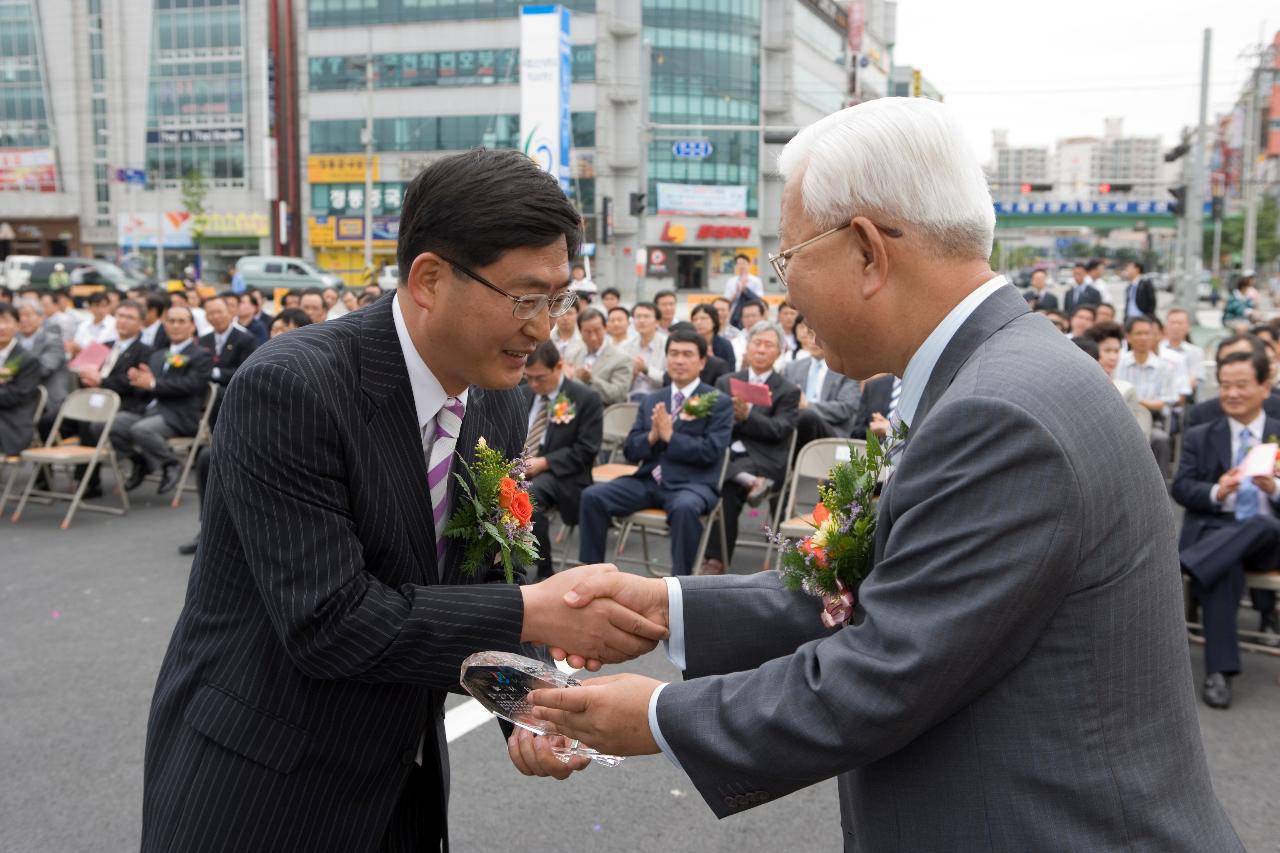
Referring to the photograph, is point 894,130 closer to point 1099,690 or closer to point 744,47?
point 1099,690

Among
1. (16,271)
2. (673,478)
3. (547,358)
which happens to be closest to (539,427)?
(547,358)

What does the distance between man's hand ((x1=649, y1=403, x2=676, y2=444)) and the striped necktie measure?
0.84m

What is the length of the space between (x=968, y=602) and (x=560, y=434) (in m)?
6.62

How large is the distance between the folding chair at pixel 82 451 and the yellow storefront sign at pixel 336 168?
53.5 meters

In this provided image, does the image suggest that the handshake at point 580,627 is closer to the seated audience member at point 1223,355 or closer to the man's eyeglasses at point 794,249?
the man's eyeglasses at point 794,249

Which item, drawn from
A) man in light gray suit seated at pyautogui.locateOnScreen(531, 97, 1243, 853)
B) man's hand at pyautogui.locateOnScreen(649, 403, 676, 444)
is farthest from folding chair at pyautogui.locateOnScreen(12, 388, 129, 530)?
man in light gray suit seated at pyautogui.locateOnScreen(531, 97, 1243, 853)

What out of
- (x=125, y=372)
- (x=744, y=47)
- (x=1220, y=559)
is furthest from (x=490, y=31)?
(x=1220, y=559)

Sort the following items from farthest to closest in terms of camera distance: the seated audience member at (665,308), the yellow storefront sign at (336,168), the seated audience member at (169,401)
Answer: the yellow storefront sign at (336,168), the seated audience member at (665,308), the seated audience member at (169,401)

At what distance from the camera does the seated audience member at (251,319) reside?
12575 millimetres

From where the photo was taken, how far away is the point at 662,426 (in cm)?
748

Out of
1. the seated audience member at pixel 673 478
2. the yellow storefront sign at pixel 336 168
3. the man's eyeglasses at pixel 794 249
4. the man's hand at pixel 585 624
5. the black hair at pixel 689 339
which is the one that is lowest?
the seated audience member at pixel 673 478

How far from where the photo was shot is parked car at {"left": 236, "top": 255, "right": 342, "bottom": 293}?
125ft

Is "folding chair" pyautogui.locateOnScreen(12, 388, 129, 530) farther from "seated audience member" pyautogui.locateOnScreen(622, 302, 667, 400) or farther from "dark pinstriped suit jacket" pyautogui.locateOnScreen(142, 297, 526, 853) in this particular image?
"dark pinstriped suit jacket" pyautogui.locateOnScreen(142, 297, 526, 853)

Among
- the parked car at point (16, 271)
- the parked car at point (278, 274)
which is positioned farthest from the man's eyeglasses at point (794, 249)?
the parked car at point (16, 271)
